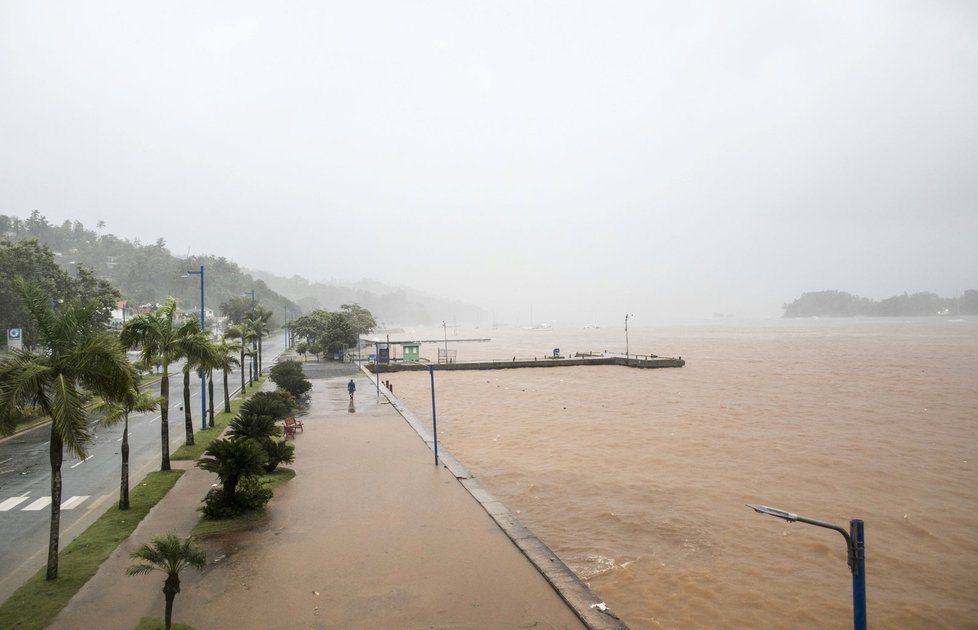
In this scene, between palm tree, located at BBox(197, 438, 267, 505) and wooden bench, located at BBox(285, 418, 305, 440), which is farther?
wooden bench, located at BBox(285, 418, 305, 440)

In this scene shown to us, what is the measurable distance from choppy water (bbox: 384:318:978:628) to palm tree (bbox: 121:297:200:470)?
37.3 ft

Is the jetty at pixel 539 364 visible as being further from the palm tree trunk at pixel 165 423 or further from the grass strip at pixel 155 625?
the grass strip at pixel 155 625

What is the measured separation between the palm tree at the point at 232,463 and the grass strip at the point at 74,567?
2168 mm

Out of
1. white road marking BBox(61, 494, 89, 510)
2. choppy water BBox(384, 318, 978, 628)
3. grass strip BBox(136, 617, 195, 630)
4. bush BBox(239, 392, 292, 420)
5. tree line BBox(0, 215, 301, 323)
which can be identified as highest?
tree line BBox(0, 215, 301, 323)

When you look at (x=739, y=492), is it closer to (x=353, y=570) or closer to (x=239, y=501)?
(x=353, y=570)

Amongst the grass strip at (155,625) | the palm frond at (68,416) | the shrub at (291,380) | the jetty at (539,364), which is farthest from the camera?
the jetty at (539,364)

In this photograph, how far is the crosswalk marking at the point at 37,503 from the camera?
16.1m

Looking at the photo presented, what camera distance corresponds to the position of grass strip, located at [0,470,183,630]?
9883 millimetres

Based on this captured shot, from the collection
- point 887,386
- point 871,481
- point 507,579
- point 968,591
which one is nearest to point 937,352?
point 887,386

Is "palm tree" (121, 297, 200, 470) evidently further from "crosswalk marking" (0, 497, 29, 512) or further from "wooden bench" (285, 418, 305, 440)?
"wooden bench" (285, 418, 305, 440)

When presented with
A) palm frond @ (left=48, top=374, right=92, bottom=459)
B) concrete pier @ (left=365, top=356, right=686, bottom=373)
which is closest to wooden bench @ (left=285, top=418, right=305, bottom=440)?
palm frond @ (left=48, top=374, right=92, bottom=459)

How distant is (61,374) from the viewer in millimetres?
10328

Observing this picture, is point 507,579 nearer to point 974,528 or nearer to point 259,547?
point 259,547

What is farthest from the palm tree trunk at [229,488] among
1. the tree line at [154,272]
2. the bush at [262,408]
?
the tree line at [154,272]
